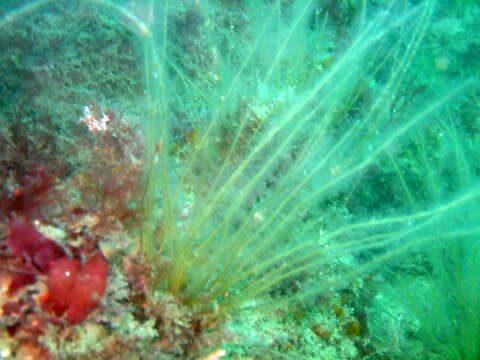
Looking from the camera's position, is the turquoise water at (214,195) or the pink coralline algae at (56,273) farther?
the turquoise water at (214,195)

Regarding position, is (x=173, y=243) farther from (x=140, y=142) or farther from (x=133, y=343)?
(x=140, y=142)

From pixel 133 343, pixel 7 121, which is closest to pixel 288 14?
pixel 7 121

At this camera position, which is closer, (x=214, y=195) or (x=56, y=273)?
(x=56, y=273)

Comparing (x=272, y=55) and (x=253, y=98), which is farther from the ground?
(x=272, y=55)

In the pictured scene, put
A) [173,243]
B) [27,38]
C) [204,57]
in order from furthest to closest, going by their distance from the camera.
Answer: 1. [204,57]
2. [27,38]
3. [173,243]

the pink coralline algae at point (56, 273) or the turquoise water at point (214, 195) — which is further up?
the turquoise water at point (214, 195)

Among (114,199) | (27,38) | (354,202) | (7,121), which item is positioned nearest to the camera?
(114,199)

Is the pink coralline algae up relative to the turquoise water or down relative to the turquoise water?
down

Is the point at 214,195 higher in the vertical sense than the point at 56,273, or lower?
higher

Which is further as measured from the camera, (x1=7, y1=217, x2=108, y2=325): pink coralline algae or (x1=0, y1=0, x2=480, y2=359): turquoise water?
(x1=0, y1=0, x2=480, y2=359): turquoise water

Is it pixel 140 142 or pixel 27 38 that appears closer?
pixel 140 142

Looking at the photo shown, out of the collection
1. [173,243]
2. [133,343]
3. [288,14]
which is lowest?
[133,343]
